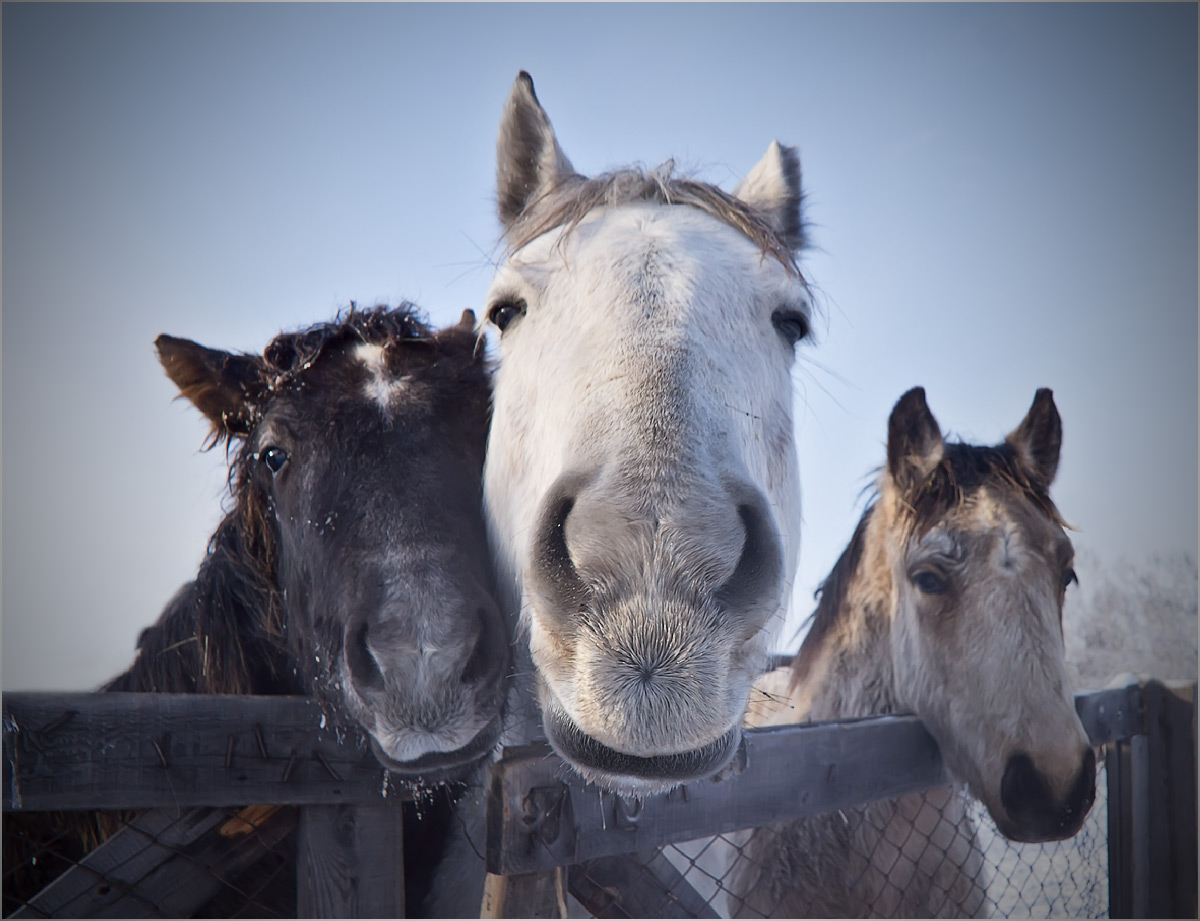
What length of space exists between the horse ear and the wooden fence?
171cm

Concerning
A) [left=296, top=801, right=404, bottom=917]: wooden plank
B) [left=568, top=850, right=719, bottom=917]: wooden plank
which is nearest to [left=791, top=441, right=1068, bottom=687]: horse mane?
[left=568, top=850, right=719, bottom=917]: wooden plank

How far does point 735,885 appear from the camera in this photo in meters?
2.73

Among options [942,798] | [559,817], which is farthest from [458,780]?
[942,798]

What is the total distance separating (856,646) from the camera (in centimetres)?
312

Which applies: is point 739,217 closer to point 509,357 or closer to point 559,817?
point 509,357

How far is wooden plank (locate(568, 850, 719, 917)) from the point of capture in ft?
5.22

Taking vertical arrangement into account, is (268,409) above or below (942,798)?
above

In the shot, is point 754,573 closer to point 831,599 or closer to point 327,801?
point 327,801

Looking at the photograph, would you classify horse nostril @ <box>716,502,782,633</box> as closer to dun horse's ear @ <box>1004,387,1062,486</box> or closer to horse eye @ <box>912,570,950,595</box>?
horse eye @ <box>912,570,950,595</box>

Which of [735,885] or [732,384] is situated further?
[735,885]

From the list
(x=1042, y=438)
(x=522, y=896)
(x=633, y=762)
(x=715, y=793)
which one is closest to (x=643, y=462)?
(x=633, y=762)

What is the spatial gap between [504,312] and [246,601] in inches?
50.1

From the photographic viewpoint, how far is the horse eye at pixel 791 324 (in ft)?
5.76

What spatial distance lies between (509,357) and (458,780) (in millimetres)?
1068
